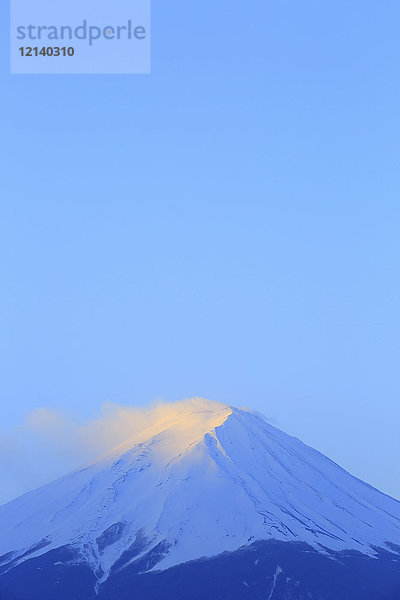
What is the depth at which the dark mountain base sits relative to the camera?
174 meters

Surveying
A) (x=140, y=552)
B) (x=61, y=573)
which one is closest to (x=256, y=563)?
(x=140, y=552)

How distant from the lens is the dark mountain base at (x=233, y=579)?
17362 cm

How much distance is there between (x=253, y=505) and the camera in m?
198

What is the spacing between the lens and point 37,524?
19788 centimetres

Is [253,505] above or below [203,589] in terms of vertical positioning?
above

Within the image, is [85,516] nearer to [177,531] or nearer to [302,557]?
[177,531]

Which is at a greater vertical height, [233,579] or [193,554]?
[193,554]

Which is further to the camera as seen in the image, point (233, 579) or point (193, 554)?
point (193, 554)

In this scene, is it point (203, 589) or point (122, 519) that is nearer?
point (203, 589)

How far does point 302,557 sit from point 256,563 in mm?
7946

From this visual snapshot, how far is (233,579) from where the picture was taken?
17550cm

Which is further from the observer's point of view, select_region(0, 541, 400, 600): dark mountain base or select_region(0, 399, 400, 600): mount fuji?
select_region(0, 399, 400, 600): mount fuji

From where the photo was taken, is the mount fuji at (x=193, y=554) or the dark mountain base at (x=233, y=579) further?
the mount fuji at (x=193, y=554)

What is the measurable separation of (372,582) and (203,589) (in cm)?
2764
